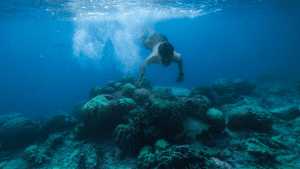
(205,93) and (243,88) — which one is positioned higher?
(243,88)

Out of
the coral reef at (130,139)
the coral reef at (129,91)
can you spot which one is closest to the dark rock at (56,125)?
the coral reef at (129,91)

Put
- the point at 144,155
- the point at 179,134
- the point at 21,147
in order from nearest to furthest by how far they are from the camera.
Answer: the point at 144,155 → the point at 179,134 → the point at 21,147

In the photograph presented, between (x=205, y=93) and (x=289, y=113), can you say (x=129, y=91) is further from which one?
(x=289, y=113)

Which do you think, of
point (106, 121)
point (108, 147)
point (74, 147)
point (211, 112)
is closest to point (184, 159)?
point (211, 112)

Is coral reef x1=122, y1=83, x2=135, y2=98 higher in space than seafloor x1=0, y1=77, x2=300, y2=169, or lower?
higher

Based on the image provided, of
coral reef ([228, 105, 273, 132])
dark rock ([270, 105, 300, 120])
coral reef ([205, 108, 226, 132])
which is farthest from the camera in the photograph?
dark rock ([270, 105, 300, 120])

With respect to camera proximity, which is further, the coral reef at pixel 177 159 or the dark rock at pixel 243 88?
the dark rock at pixel 243 88

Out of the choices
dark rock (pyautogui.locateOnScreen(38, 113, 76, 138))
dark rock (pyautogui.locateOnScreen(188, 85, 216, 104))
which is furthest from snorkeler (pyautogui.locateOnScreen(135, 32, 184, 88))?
dark rock (pyautogui.locateOnScreen(38, 113, 76, 138))

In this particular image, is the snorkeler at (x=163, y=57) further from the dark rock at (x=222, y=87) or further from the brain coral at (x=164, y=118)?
the dark rock at (x=222, y=87)

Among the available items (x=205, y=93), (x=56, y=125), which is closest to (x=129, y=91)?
(x=56, y=125)

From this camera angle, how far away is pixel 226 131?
5.15 m

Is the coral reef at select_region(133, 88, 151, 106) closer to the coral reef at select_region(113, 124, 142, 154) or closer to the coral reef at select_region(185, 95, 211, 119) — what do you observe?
the coral reef at select_region(185, 95, 211, 119)

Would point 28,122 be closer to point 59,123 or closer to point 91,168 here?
point 59,123

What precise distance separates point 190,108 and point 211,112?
809 mm
